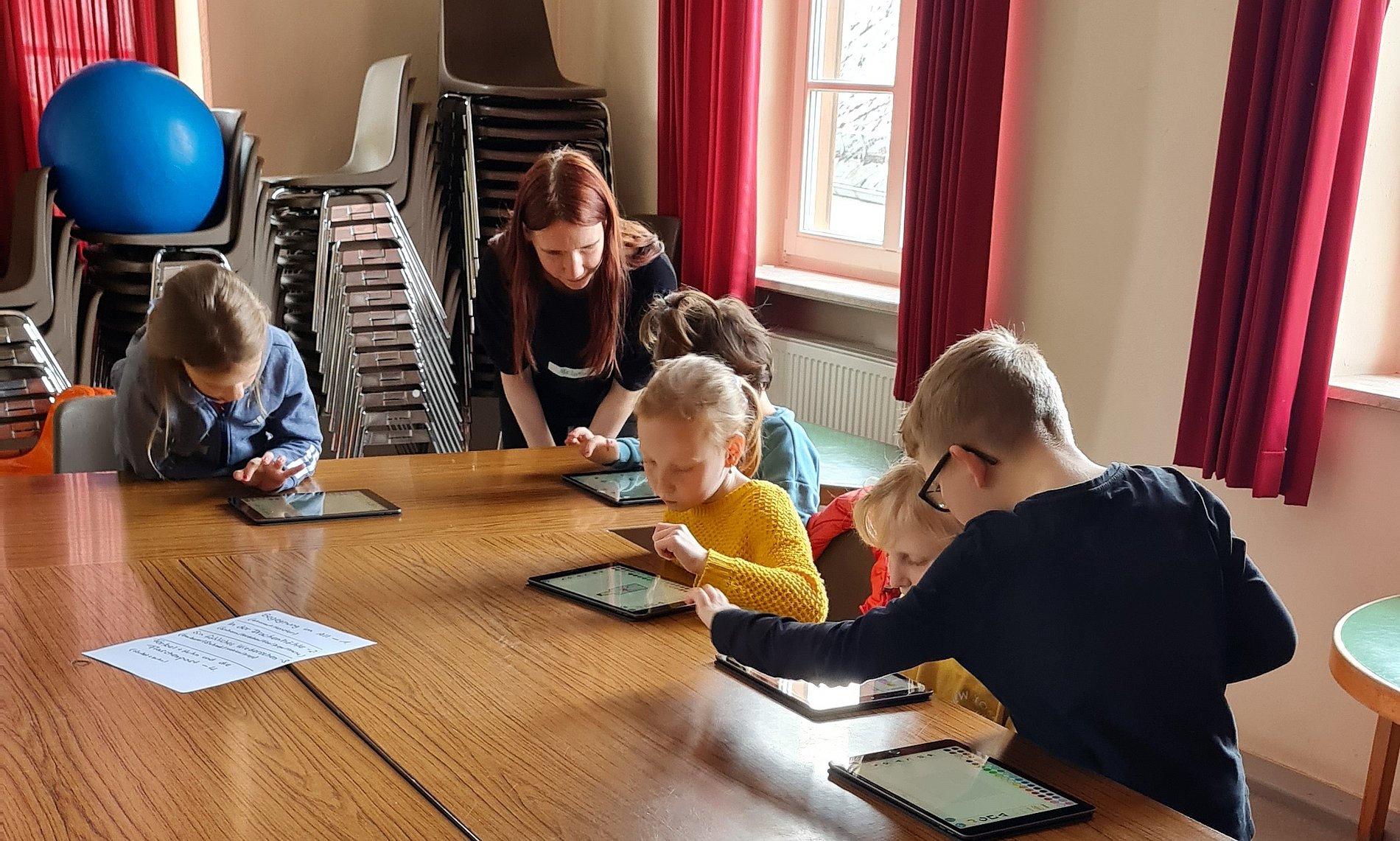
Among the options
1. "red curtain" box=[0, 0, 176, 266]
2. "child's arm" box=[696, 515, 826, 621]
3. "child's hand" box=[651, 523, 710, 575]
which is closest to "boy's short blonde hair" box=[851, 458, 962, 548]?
"child's arm" box=[696, 515, 826, 621]

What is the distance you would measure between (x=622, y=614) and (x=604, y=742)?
1.26ft

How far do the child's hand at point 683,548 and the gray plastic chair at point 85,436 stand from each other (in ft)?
4.35

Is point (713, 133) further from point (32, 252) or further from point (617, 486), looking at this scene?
point (617, 486)

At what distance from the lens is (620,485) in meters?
2.31

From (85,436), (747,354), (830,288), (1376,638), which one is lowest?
(1376,638)

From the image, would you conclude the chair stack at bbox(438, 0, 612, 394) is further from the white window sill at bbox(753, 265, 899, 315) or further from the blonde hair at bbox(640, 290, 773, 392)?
the blonde hair at bbox(640, 290, 773, 392)

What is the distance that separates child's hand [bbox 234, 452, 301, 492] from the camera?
87.4 inches

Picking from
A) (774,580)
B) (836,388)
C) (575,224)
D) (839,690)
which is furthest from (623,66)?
(839,690)

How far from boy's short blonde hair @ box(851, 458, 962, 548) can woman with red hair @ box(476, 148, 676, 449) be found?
43.1 inches

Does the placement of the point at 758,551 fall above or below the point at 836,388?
above

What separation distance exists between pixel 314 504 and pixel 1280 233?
6.24ft

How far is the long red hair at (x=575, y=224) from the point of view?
102 inches

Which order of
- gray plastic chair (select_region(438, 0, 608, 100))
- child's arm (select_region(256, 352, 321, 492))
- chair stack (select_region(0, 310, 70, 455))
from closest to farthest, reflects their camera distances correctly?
child's arm (select_region(256, 352, 321, 492)) < chair stack (select_region(0, 310, 70, 455)) < gray plastic chair (select_region(438, 0, 608, 100))

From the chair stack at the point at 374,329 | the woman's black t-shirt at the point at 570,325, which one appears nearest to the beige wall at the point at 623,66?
the chair stack at the point at 374,329
